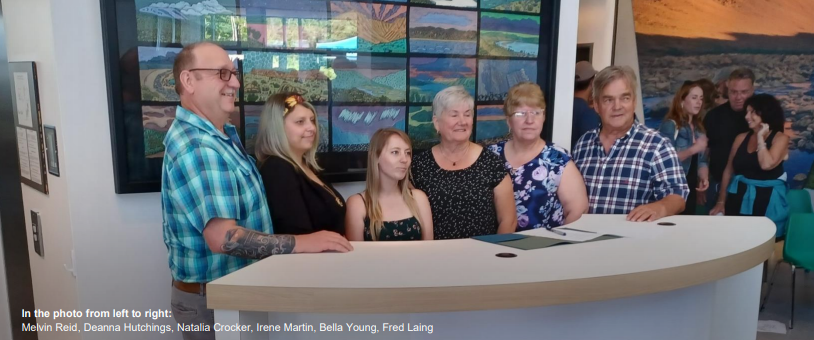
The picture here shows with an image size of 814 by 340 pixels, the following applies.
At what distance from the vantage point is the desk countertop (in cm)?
151

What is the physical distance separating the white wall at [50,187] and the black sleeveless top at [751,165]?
4.99 metres

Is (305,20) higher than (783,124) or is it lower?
higher

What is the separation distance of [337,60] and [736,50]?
3.89m

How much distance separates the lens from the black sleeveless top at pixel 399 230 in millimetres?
2344

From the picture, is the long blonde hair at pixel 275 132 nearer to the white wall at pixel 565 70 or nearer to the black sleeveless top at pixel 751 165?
the white wall at pixel 565 70

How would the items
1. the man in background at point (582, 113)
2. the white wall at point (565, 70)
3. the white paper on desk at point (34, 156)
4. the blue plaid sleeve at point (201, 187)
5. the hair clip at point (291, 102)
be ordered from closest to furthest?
1. the blue plaid sleeve at point (201, 187)
2. the hair clip at point (291, 102)
3. the white paper on desk at point (34, 156)
4. the white wall at point (565, 70)
5. the man in background at point (582, 113)

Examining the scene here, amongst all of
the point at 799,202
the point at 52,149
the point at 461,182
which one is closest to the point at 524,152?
the point at 461,182

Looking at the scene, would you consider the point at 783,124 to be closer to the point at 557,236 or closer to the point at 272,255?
the point at 557,236

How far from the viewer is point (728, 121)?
495 cm

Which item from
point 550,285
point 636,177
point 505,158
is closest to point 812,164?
point 636,177

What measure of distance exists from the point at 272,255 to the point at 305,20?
55.5 inches

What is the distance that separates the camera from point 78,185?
7.97 feet

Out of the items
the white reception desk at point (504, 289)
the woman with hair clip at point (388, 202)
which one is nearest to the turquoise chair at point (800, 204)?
the white reception desk at point (504, 289)

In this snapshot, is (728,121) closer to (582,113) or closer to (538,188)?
(582,113)
